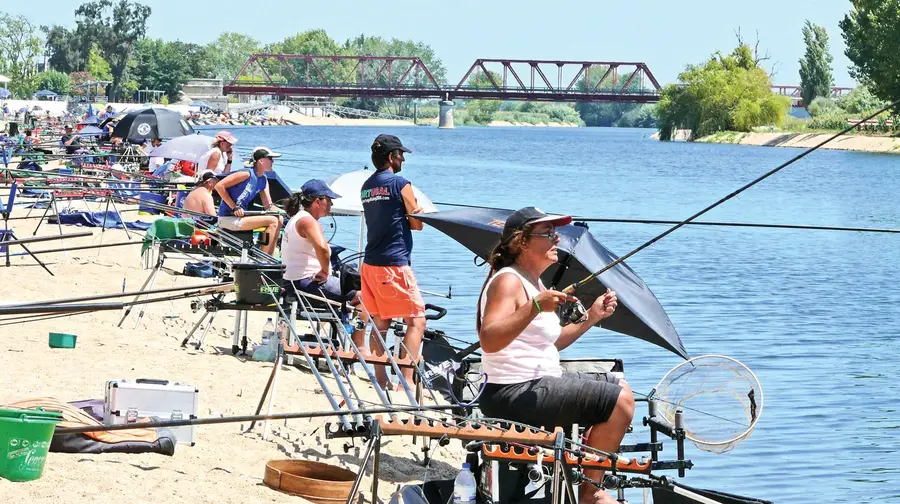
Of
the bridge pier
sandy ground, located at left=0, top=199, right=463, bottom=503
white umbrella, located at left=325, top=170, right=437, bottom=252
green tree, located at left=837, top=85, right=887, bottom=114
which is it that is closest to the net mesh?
sandy ground, located at left=0, top=199, right=463, bottom=503

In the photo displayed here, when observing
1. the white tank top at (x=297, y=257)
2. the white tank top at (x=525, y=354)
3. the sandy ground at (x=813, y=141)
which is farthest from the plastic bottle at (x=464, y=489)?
the sandy ground at (x=813, y=141)

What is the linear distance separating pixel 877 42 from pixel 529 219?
68707mm

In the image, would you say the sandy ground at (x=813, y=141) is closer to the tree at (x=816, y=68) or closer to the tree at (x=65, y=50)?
the tree at (x=816, y=68)

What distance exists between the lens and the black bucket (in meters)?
7.89

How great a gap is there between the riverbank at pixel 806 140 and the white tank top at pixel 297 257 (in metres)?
48.4

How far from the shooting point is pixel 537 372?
5.06 metres

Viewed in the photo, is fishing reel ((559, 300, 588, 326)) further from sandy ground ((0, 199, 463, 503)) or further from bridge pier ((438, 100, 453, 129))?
bridge pier ((438, 100, 453, 129))

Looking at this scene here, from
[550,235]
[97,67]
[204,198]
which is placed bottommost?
[204,198]

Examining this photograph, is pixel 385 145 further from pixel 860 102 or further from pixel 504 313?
pixel 860 102

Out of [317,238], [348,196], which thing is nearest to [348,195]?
[348,196]

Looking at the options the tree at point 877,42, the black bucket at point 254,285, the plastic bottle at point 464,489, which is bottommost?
the plastic bottle at point 464,489

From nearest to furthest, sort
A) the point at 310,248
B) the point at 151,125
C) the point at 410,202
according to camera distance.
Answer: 1. the point at 410,202
2. the point at 310,248
3. the point at 151,125

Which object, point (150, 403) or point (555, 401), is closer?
point (555, 401)

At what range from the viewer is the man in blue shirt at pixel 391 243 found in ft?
25.0
